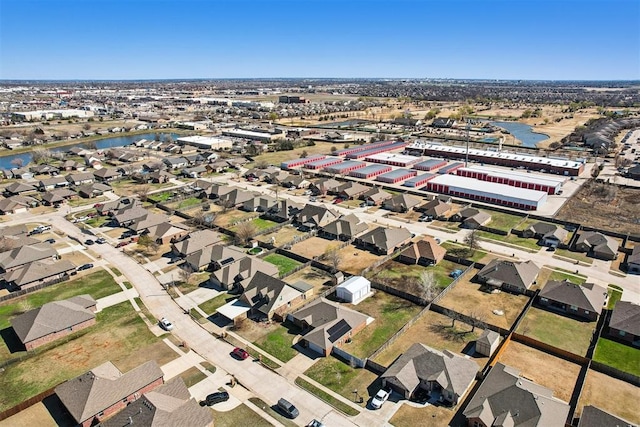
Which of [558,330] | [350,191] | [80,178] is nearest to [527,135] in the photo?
[350,191]

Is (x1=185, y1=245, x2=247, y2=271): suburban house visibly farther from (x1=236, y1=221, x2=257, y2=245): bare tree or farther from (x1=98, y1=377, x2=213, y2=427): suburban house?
(x1=98, y1=377, x2=213, y2=427): suburban house

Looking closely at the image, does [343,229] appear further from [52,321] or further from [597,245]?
[52,321]

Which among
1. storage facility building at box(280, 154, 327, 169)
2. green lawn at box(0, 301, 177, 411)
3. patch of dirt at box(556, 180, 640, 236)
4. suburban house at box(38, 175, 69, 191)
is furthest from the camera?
storage facility building at box(280, 154, 327, 169)

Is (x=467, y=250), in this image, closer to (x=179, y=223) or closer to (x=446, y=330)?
(x=446, y=330)

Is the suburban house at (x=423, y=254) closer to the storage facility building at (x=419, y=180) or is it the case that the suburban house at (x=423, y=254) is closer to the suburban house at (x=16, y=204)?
the storage facility building at (x=419, y=180)

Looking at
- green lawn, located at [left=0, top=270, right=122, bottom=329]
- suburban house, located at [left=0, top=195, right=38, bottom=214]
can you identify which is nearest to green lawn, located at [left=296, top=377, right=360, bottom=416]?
green lawn, located at [left=0, top=270, right=122, bottom=329]

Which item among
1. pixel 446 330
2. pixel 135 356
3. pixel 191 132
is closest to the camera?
pixel 135 356

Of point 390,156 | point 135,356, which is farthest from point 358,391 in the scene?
point 390,156
